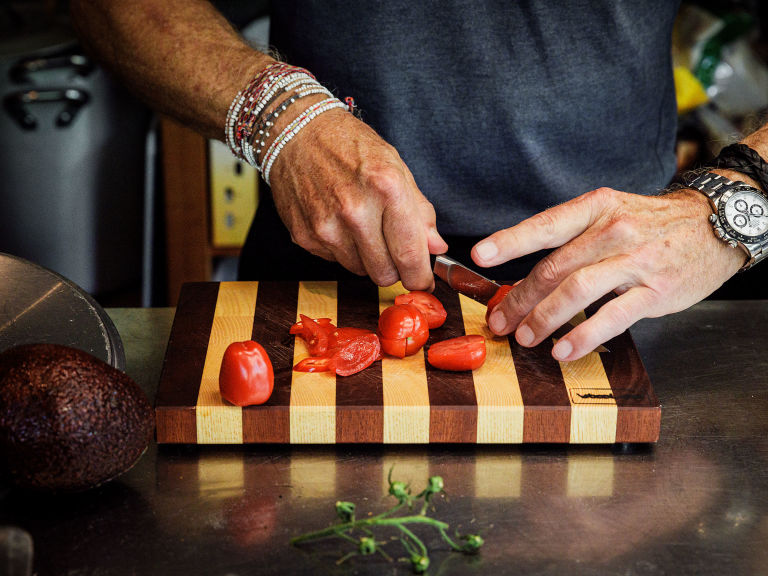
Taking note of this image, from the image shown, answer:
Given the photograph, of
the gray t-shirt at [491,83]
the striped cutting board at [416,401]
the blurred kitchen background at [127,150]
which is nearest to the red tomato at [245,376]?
the striped cutting board at [416,401]

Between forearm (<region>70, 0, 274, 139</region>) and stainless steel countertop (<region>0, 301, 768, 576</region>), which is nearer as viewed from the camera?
stainless steel countertop (<region>0, 301, 768, 576</region>)

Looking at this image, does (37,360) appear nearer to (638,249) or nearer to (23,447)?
(23,447)

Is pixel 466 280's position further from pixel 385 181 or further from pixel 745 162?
pixel 745 162

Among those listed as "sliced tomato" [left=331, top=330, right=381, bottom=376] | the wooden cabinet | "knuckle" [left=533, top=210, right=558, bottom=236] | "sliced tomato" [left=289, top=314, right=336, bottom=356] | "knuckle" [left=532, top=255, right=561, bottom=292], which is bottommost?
the wooden cabinet

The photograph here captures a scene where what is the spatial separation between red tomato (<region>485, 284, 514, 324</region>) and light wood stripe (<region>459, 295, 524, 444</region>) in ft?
0.21

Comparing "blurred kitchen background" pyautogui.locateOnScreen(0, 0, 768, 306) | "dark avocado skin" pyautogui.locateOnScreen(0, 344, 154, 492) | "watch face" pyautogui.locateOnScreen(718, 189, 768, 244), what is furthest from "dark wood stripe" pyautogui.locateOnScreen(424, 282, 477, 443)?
"blurred kitchen background" pyautogui.locateOnScreen(0, 0, 768, 306)

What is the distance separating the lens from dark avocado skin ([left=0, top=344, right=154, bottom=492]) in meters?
0.86

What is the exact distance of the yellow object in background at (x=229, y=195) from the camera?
2.95 meters

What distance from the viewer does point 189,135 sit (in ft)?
9.52

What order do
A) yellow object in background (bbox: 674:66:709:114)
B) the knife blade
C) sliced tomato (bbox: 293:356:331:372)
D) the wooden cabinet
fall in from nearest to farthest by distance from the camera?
sliced tomato (bbox: 293:356:331:372) → the knife blade → yellow object in background (bbox: 674:66:709:114) → the wooden cabinet

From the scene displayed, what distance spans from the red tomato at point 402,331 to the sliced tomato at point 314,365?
9cm

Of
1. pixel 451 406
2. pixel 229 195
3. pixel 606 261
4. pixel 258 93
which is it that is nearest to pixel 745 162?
pixel 606 261

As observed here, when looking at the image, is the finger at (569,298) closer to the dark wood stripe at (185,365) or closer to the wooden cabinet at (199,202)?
the dark wood stripe at (185,365)

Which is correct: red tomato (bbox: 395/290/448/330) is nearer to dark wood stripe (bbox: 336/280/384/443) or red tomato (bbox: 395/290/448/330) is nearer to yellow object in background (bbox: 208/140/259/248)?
dark wood stripe (bbox: 336/280/384/443)
